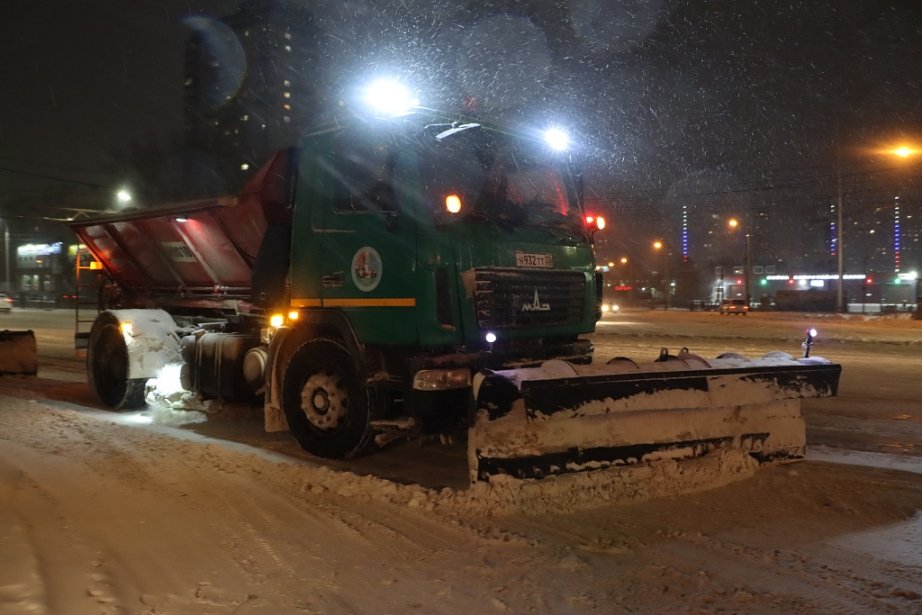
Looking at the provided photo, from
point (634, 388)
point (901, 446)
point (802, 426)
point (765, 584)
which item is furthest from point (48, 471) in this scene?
point (901, 446)

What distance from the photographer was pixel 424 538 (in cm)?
457

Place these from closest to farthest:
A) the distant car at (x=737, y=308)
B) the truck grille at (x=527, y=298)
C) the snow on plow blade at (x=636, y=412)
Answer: the snow on plow blade at (x=636, y=412) → the truck grille at (x=527, y=298) → the distant car at (x=737, y=308)

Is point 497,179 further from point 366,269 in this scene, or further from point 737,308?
point 737,308

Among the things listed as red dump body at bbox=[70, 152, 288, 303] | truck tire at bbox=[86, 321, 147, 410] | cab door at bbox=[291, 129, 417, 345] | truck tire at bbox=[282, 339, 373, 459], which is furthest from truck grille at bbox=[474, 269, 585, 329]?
truck tire at bbox=[86, 321, 147, 410]

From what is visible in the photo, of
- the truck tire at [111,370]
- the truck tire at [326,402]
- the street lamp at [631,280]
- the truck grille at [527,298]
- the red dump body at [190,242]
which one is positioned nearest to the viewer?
the truck grille at [527,298]

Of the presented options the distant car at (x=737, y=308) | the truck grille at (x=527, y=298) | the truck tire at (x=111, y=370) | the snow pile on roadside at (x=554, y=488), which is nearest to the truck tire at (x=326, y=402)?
the snow pile on roadside at (x=554, y=488)

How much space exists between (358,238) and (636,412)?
2.59 m

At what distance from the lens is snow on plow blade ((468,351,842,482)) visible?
501 centimetres

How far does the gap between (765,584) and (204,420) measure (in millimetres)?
6768

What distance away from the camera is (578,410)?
511 cm

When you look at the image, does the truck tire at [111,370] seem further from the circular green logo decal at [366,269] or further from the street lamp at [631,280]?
the street lamp at [631,280]

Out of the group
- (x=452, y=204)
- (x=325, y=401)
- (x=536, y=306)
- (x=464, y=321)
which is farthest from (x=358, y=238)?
(x=536, y=306)

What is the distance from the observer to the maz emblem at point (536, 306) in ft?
20.2

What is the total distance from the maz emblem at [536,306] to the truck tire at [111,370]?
216 inches
